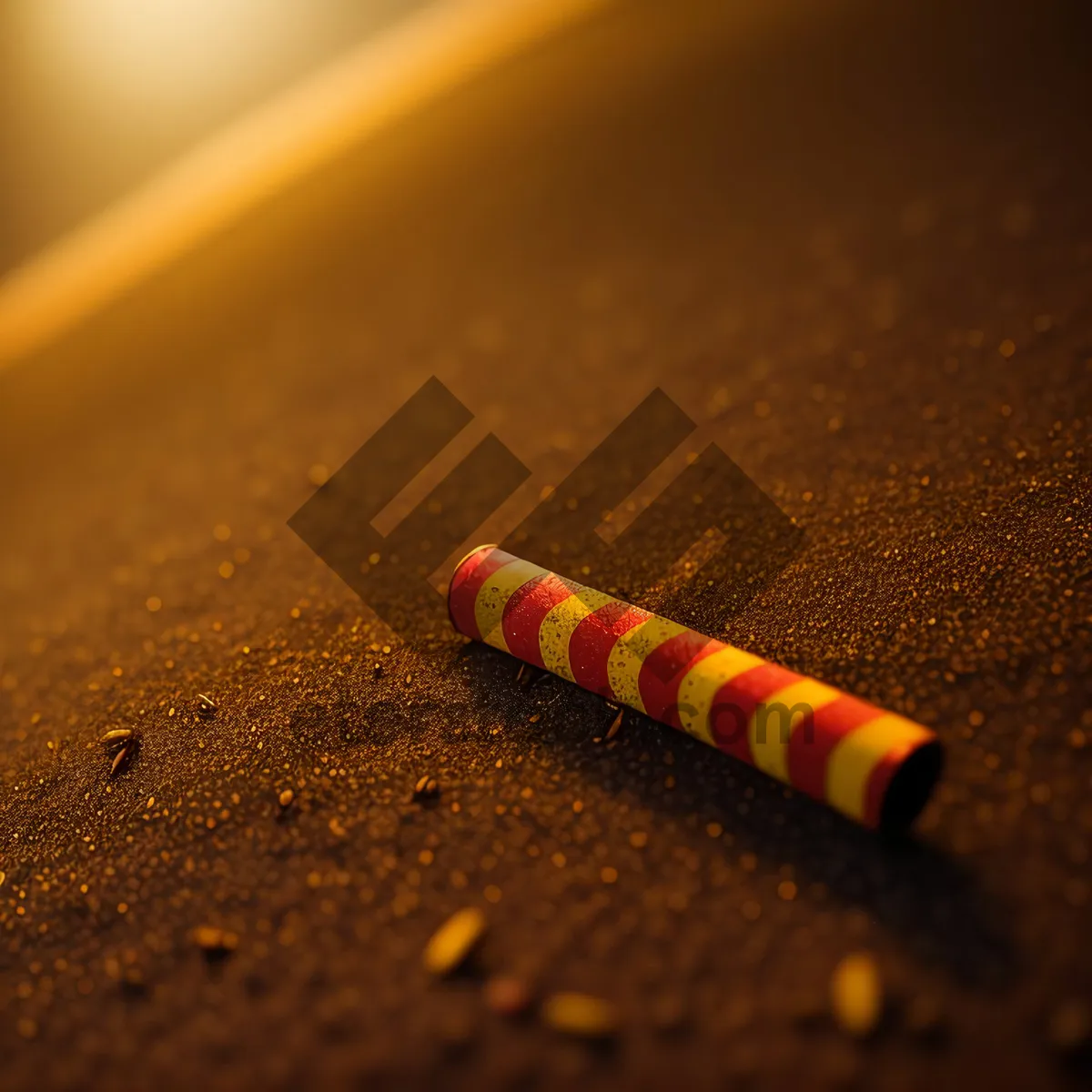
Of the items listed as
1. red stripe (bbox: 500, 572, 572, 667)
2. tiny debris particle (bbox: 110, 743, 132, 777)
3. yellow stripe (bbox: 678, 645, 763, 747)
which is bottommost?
yellow stripe (bbox: 678, 645, 763, 747)

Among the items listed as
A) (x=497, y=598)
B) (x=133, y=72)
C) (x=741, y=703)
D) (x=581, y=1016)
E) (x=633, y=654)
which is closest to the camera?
(x=581, y=1016)

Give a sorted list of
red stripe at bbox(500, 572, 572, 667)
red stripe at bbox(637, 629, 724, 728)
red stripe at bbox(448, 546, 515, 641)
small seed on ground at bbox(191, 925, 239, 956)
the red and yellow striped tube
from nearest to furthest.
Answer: the red and yellow striped tube < small seed on ground at bbox(191, 925, 239, 956) < red stripe at bbox(637, 629, 724, 728) < red stripe at bbox(500, 572, 572, 667) < red stripe at bbox(448, 546, 515, 641)

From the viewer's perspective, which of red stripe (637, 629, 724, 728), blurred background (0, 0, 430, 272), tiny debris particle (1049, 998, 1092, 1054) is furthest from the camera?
blurred background (0, 0, 430, 272)

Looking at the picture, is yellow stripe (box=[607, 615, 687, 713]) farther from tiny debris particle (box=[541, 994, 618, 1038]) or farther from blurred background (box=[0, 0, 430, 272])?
blurred background (box=[0, 0, 430, 272])

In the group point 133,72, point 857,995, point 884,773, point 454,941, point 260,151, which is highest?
point 133,72

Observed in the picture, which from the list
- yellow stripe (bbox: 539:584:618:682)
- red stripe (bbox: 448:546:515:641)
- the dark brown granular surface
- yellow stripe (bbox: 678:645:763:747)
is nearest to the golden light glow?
the dark brown granular surface

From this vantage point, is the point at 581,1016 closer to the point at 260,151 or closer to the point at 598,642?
the point at 598,642

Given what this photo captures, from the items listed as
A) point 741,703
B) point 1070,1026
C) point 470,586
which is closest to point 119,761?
point 470,586

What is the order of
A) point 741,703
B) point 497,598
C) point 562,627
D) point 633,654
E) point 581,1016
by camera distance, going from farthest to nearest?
point 497,598
point 562,627
point 633,654
point 741,703
point 581,1016
